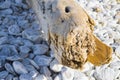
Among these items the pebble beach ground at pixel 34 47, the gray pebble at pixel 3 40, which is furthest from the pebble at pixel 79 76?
the gray pebble at pixel 3 40

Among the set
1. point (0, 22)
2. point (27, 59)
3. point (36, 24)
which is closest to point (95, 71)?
point (27, 59)

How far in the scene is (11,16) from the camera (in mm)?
2354

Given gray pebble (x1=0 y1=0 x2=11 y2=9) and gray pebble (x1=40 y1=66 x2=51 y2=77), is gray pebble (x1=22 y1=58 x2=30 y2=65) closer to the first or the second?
gray pebble (x1=40 y1=66 x2=51 y2=77)

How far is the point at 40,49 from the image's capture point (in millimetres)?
1980

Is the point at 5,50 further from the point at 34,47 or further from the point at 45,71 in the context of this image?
the point at 45,71

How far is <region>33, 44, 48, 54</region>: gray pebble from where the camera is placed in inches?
77.4

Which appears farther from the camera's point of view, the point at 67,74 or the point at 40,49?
the point at 40,49

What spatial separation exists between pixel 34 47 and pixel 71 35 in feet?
1.58

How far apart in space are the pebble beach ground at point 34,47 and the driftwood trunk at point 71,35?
0.20 m

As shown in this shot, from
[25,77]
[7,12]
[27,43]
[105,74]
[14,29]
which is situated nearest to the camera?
[25,77]

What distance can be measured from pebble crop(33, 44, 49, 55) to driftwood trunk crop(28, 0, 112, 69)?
0.23m

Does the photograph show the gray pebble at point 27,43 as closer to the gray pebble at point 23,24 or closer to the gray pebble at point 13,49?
the gray pebble at point 13,49

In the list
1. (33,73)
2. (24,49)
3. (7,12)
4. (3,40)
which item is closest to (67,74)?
(33,73)

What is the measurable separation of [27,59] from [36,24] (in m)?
0.38
